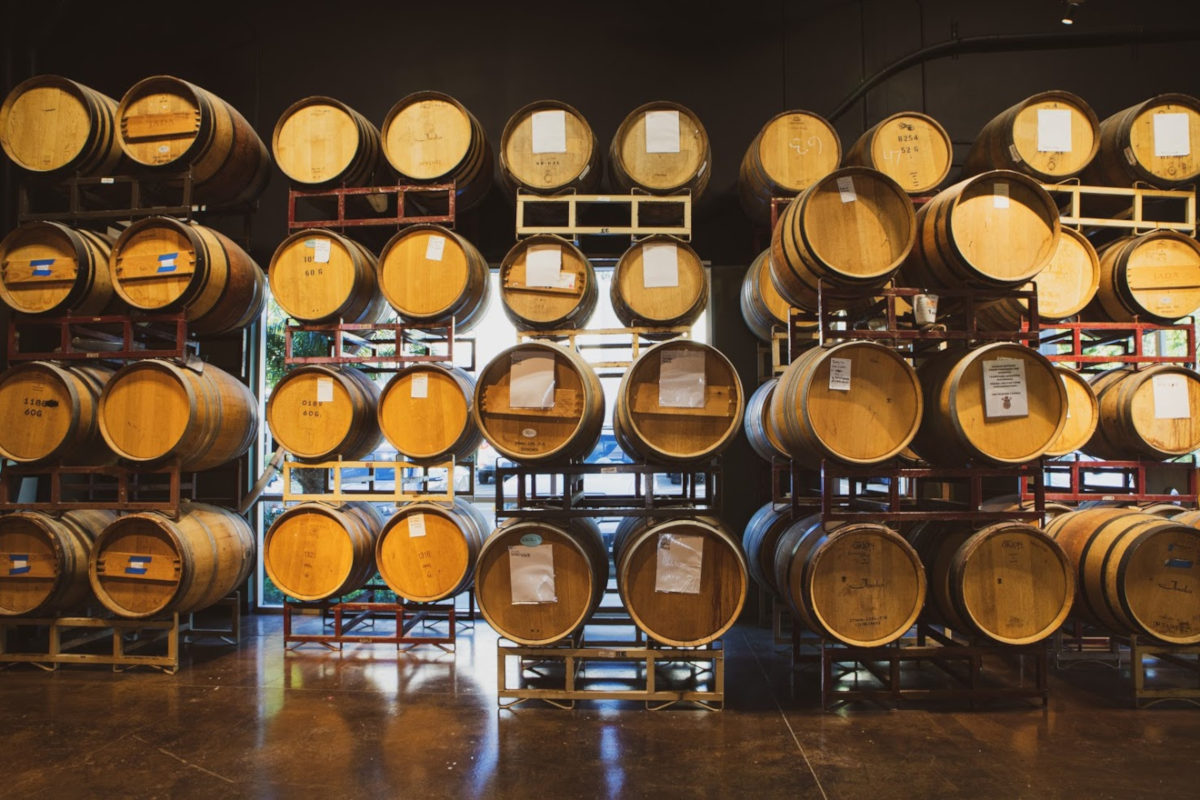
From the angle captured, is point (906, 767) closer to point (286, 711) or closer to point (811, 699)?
point (811, 699)

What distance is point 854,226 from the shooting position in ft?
12.4

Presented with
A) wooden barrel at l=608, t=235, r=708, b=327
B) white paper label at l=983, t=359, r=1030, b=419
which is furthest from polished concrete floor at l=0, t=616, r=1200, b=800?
wooden barrel at l=608, t=235, r=708, b=327

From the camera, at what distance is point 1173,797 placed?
281 cm

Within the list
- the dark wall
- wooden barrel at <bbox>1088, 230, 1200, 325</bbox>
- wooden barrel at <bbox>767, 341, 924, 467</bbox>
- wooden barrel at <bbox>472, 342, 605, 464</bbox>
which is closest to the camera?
wooden barrel at <bbox>767, 341, 924, 467</bbox>

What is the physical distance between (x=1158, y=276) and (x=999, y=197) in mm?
1922

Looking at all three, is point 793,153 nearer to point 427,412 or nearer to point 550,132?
point 550,132

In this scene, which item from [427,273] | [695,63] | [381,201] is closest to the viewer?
[427,273]

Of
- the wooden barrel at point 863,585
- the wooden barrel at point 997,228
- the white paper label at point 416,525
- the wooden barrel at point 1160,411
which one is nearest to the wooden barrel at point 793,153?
the wooden barrel at point 997,228

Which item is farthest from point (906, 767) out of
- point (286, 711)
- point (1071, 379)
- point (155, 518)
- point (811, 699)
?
→ point (155, 518)

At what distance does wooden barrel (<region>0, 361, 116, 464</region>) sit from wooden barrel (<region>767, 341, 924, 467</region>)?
16.3ft

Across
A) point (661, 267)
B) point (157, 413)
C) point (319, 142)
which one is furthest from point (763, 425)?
point (157, 413)

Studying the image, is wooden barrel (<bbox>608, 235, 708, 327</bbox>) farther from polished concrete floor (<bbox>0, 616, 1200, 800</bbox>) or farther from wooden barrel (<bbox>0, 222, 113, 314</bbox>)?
wooden barrel (<bbox>0, 222, 113, 314</bbox>)

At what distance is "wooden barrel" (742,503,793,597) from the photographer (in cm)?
459

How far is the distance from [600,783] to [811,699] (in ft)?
5.32
